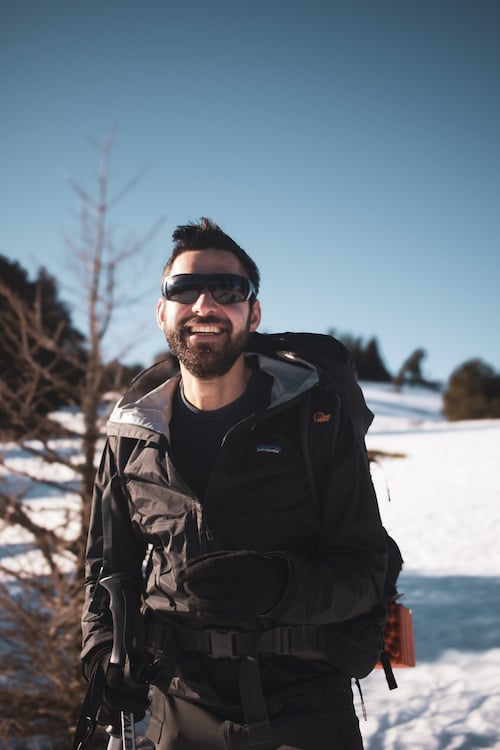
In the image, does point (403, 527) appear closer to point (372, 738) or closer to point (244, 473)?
point (372, 738)

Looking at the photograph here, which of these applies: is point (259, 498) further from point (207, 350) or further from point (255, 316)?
point (255, 316)

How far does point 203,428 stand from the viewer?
212 centimetres

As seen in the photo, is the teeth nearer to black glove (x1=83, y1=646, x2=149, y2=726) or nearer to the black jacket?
the black jacket

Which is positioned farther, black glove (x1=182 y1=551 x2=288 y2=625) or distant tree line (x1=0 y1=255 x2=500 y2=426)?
distant tree line (x1=0 y1=255 x2=500 y2=426)

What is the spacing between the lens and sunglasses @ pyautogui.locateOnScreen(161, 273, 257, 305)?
2.09 m

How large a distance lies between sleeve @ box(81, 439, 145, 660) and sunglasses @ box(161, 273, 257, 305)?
722 millimetres

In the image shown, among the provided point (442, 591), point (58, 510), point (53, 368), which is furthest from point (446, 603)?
point (53, 368)

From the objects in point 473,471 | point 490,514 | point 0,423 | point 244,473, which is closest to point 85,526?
point 0,423

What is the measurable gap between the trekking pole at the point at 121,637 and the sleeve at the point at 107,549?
6 centimetres

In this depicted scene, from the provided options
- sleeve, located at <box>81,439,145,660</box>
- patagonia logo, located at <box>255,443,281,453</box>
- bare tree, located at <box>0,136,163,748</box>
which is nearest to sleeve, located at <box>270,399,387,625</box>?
patagonia logo, located at <box>255,443,281,453</box>

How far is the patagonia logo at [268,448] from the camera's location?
185 centimetres

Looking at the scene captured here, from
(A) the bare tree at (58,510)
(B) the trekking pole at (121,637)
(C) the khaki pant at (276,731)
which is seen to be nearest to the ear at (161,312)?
(B) the trekking pole at (121,637)

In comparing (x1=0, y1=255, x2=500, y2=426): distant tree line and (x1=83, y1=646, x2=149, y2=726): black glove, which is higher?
(x1=0, y1=255, x2=500, y2=426): distant tree line

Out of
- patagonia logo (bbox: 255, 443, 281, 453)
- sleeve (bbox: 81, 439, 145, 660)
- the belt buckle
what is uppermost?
patagonia logo (bbox: 255, 443, 281, 453)
